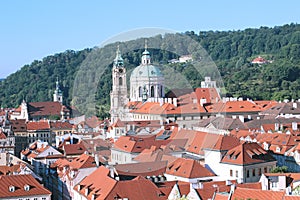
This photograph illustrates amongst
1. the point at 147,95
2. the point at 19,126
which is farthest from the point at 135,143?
the point at 19,126

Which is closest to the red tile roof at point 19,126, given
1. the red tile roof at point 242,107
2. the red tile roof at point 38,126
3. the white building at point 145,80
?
the red tile roof at point 38,126

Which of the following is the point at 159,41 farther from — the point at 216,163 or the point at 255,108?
the point at 255,108

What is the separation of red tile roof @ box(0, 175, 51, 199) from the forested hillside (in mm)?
50537

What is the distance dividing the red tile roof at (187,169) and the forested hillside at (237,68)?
5010 cm

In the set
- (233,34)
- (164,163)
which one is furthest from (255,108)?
(233,34)

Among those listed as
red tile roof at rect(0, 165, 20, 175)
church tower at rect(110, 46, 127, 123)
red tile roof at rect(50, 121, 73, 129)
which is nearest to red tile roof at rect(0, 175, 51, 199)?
red tile roof at rect(0, 165, 20, 175)

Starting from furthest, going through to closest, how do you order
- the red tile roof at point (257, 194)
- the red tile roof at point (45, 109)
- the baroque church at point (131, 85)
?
the red tile roof at point (45, 109) < the baroque church at point (131, 85) < the red tile roof at point (257, 194)

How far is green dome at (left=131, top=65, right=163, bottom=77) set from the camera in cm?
3522

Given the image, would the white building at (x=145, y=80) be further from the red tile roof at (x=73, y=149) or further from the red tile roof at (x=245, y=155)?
the red tile roof at (x=73, y=149)

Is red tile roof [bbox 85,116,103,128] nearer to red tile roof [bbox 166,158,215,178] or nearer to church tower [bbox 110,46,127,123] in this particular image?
church tower [bbox 110,46,127,123]

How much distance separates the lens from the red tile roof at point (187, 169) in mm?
33375

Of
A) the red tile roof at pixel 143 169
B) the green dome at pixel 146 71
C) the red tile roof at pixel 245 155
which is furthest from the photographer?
the green dome at pixel 146 71

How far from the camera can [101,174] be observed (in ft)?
106

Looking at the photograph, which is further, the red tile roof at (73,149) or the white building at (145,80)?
the red tile roof at (73,149)
